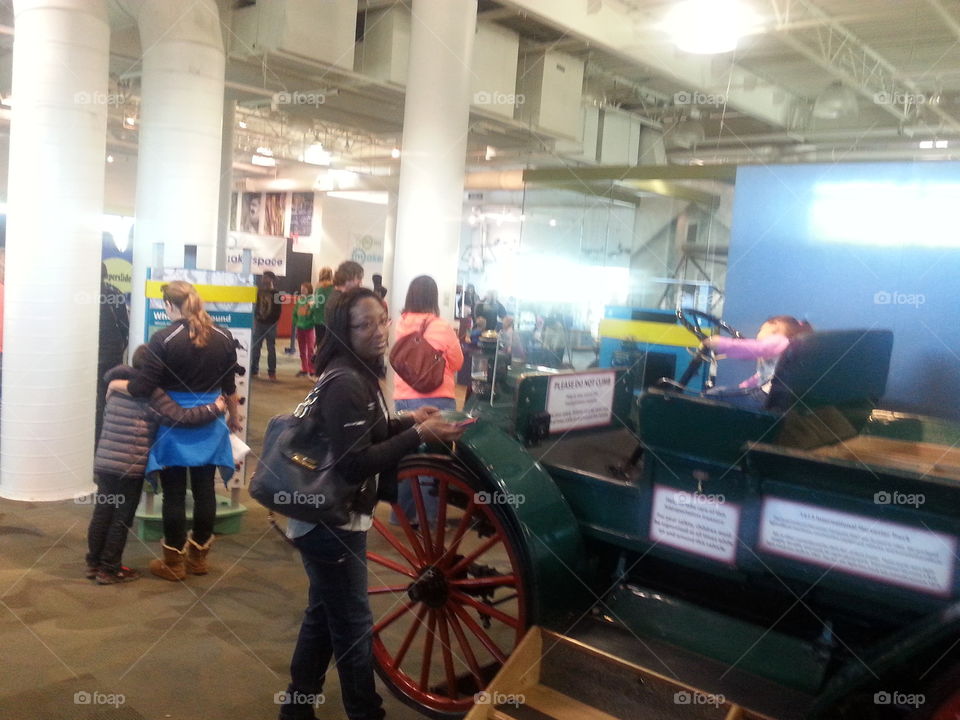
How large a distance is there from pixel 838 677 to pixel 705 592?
1.85ft

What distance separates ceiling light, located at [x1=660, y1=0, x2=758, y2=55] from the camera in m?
5.37

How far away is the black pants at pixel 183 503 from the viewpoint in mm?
3414

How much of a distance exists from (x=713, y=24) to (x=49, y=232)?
438cm

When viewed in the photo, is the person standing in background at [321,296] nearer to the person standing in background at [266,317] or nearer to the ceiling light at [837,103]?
the person standing in background at [266,317]

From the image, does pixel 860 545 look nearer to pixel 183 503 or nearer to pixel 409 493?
pixel 409 493

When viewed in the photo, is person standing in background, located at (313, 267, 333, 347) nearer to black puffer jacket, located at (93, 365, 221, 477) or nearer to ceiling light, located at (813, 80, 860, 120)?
black puffer jacket, located at (93, 365, 221, 477)

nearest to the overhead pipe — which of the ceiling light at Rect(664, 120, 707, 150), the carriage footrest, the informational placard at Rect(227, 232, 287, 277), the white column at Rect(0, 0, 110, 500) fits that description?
the white column at Rect(0, 0, 110, 500)

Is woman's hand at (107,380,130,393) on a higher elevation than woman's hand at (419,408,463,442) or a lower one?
lower

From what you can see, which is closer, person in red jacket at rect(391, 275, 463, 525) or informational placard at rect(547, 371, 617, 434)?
informational placard at rect(547, 371, 617, 434)

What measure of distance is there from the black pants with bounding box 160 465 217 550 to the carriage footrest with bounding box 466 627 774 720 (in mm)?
1941

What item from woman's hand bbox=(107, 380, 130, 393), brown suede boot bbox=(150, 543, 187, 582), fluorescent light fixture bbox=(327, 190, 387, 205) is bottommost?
brown suede boot bbox=(150, 543, 187, 582)

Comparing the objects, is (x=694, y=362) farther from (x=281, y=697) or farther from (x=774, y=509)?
(x=281, y=697)

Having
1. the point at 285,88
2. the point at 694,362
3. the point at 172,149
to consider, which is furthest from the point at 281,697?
the point at 285,88

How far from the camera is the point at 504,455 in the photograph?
2.29 metres
